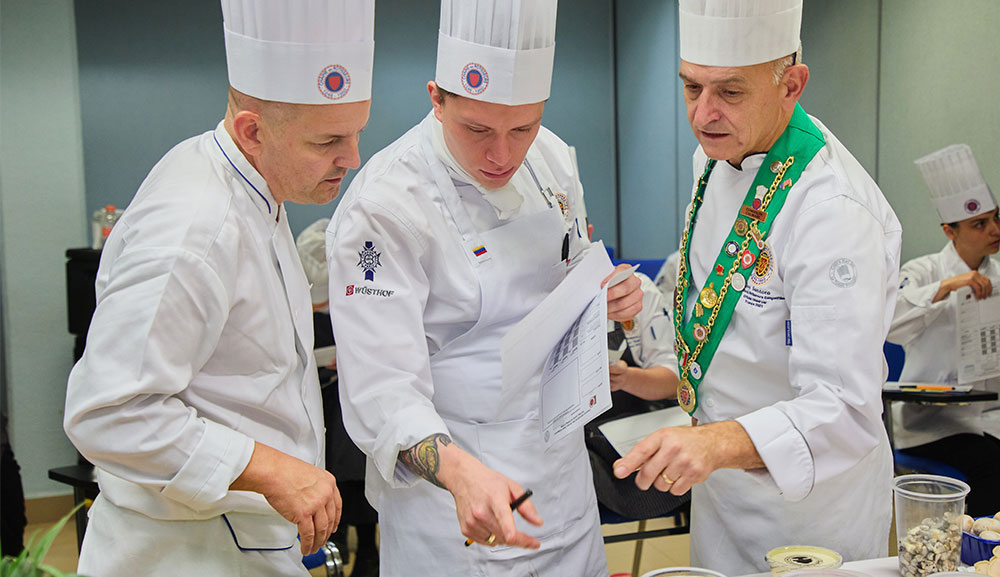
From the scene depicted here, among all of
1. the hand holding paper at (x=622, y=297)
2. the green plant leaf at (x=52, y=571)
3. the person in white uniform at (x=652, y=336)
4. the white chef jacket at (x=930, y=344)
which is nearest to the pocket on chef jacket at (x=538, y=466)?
the hand holding paper at (x=622, y=297)

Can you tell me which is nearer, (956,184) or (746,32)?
(746,32)

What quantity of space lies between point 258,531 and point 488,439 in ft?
1.29

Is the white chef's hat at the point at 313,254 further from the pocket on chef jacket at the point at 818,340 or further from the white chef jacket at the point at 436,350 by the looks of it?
the pocket on chef jacket at the point at 818,340

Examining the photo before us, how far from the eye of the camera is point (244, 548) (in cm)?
125

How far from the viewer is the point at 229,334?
118 centimetres

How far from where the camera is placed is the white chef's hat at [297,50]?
1.24 meters

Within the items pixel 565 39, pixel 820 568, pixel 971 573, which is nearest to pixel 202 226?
pixel 820 568

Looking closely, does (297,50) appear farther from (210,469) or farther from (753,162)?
(753,162)

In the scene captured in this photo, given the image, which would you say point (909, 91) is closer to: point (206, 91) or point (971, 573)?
point (971, 573)

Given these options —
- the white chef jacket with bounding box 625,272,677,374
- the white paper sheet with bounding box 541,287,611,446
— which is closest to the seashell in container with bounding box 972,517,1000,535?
the white paper sheet with bounding box 541,287,611,446

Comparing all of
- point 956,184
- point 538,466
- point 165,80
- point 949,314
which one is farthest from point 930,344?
point 165,80

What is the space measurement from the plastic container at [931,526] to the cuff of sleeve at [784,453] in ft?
0.39

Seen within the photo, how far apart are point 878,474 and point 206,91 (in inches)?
185

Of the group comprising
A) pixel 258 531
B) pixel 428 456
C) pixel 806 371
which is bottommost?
pixel 258 531
